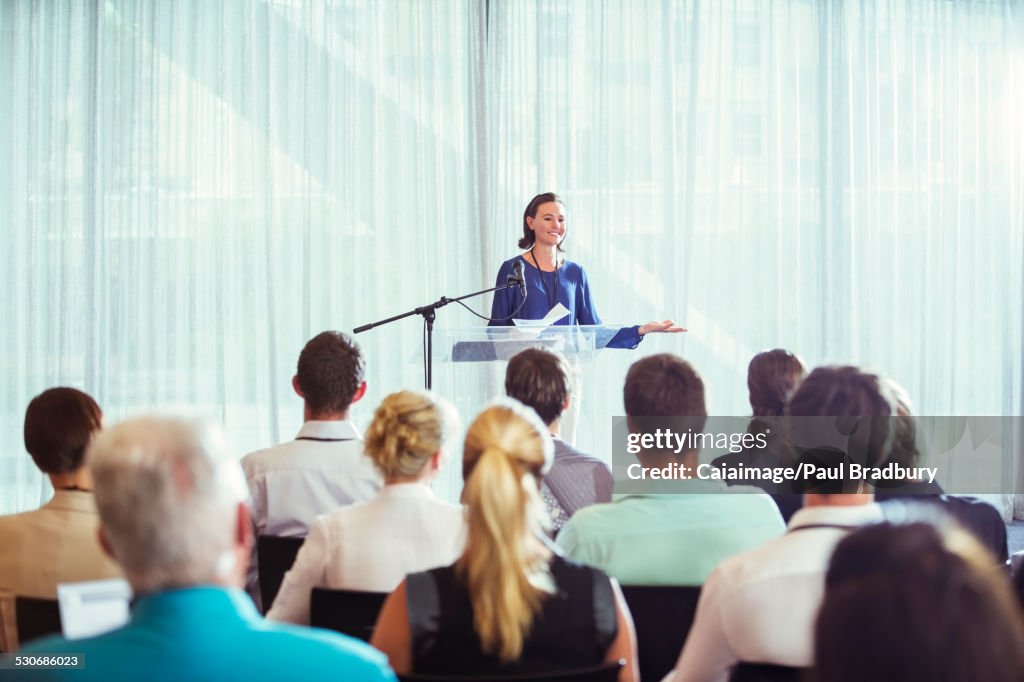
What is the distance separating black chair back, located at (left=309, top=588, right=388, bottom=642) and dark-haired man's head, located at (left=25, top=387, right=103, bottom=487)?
644mm

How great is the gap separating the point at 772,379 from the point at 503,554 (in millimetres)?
1620

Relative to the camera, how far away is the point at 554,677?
1.41 meters

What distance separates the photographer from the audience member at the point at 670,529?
2053 mm

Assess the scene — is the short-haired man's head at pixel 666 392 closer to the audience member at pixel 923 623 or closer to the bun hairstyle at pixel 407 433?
the bun hairstyle at pixel 407 433

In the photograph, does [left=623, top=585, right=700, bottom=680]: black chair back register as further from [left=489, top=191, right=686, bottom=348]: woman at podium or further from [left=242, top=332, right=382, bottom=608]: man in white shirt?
[left=489, top=191, right=686, bottom=348]: woman at podium

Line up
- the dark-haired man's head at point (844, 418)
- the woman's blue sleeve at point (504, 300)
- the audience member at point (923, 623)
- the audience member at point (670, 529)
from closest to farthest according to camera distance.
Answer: the audience member at point (923, 623) < the dark-haired man's head at point (844, 418) < the audience member at point (670, 529) < the woman's blue sleeve at point (504, 300)

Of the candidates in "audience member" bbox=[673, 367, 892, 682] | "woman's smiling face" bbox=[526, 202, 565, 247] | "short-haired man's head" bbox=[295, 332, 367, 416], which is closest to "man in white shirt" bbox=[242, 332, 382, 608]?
"short-haired man's head" bbox=[295, 332, 367, 416]

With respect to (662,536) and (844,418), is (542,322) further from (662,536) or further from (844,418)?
(844,418)

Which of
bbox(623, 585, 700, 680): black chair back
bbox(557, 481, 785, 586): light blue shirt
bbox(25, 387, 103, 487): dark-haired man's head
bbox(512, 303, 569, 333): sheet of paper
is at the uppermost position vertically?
bbox(512, 303, 569, 333): sheet of paper

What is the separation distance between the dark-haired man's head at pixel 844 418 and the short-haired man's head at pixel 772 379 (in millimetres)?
1020

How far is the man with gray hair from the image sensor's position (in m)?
1.06

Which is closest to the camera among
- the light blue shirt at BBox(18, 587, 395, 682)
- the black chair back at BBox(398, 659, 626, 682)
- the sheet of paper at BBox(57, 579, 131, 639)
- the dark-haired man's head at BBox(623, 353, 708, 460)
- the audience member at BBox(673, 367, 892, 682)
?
the light blue shirt at BBox(18, 587, 395, 682)

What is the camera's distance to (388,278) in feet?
19.1

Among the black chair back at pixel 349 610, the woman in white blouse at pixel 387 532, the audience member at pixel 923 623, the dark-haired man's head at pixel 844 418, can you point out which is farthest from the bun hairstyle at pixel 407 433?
the audience member at pixel 923 623
